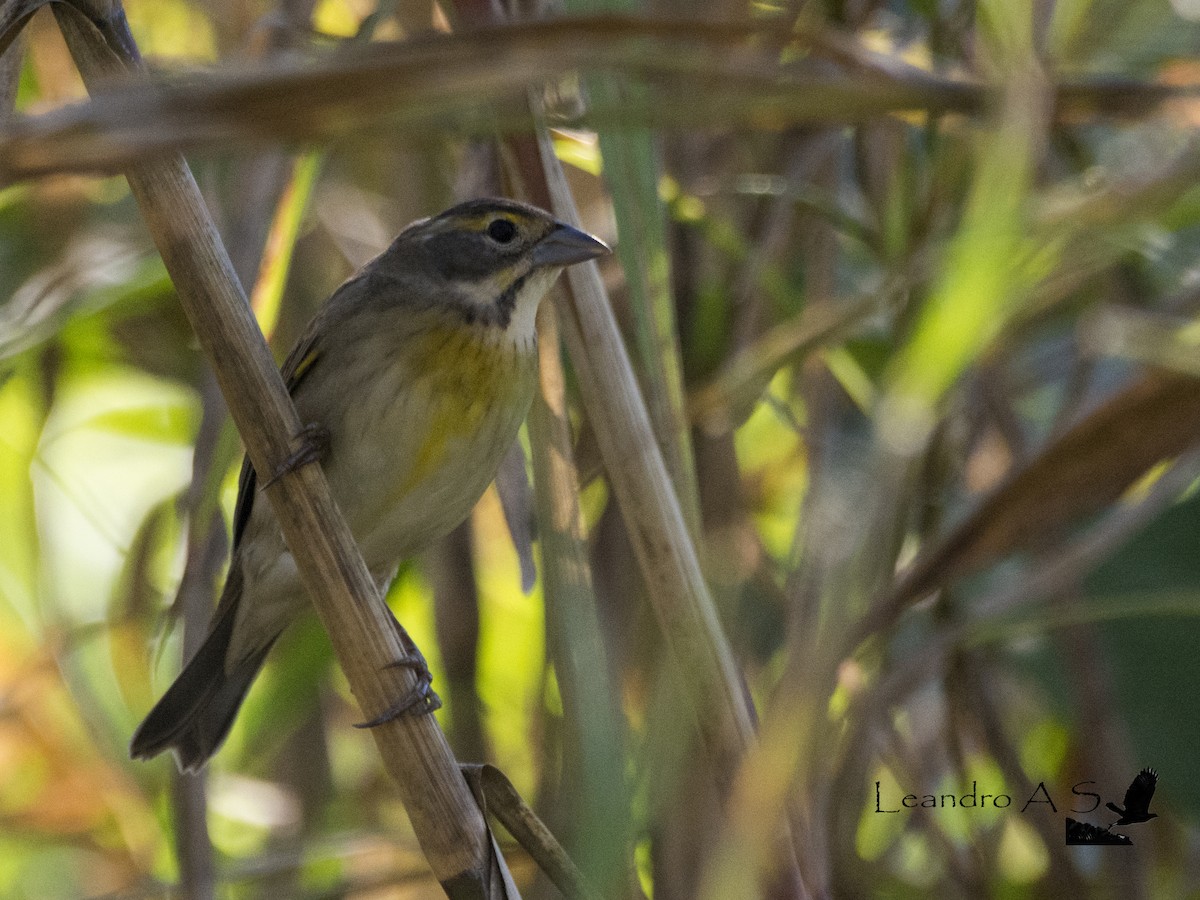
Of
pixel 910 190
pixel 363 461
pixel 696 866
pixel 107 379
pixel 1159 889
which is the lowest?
pixel 1159 889

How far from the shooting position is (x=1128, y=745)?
2092 millimetres

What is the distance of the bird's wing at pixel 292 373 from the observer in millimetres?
2439

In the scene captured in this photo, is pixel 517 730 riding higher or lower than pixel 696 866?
higher

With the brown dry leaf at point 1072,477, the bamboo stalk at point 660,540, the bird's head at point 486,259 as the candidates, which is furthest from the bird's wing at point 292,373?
the brown dry leaf at point 1072,477

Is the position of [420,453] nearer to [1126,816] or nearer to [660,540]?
[660,540]

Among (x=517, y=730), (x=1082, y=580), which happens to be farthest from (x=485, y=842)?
(x=517, y=730)

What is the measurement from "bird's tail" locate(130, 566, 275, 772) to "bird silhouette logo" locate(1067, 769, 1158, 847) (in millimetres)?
1434

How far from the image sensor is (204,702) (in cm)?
245

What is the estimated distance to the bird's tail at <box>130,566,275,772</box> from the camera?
2.30 m

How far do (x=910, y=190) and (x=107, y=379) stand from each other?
1.79 meters

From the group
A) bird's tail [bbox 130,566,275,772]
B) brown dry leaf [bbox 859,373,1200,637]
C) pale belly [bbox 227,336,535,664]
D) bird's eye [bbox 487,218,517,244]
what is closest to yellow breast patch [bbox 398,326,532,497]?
pale belly [bbox 227,336,535,664]

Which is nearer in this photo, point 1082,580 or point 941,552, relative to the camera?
point 941,552

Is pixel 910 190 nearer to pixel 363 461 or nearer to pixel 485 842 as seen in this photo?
pixel 363 461

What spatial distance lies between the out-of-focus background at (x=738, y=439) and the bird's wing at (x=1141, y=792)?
2cm
